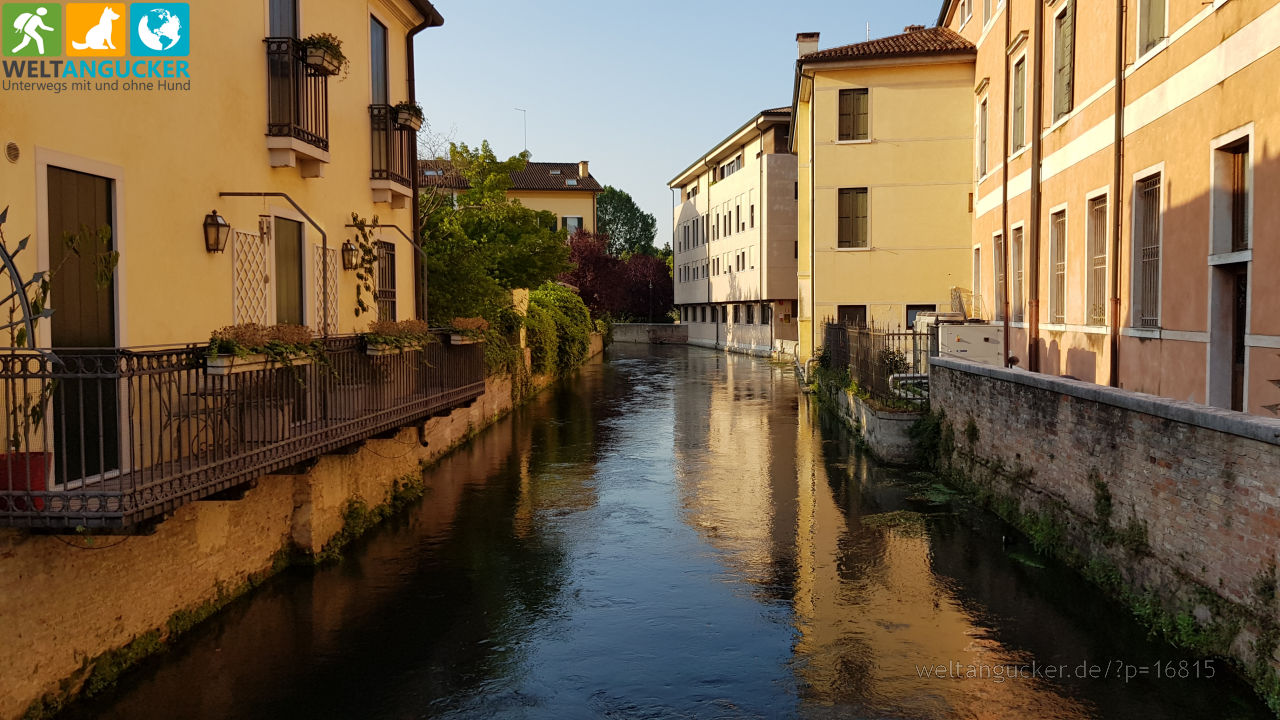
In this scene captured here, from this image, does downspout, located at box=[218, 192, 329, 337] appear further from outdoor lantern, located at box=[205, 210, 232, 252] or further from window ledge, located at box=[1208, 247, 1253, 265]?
window ledge, located at box=[1208, 247, 1253, 265]

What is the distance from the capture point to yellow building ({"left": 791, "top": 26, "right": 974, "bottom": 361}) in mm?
28078

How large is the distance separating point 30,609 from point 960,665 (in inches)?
246

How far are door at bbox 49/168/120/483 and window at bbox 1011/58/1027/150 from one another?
1548 cm

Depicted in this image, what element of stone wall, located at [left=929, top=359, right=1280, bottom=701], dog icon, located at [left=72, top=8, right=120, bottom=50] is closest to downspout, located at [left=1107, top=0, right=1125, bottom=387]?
stone wall, located at [left=929, top=359, right=1280, bottom=701]

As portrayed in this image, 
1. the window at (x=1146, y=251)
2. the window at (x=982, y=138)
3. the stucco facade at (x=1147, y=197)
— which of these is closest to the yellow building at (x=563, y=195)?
the window at (x=982, y=138)

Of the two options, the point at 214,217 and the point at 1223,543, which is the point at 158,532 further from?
the point at 1223,543

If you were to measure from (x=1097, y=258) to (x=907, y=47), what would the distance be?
15.2 metres

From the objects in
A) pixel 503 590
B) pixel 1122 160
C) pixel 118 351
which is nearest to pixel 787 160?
pixel 1122 160

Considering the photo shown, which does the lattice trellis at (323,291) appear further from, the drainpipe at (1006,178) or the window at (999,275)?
the window at (999,275)

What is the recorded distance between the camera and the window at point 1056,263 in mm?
16078

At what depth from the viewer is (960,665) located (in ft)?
24.2

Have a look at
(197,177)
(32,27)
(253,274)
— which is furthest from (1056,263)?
(32,27)

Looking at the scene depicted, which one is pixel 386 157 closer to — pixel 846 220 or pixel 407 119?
pixel 407 119

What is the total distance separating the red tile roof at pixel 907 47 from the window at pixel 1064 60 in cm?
1116
